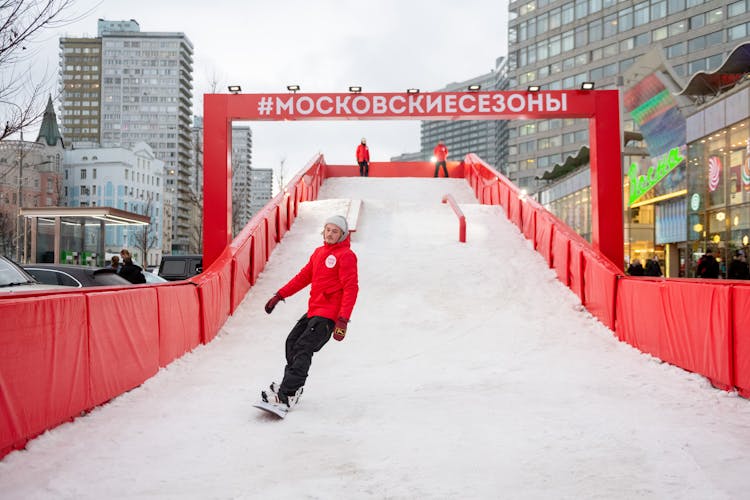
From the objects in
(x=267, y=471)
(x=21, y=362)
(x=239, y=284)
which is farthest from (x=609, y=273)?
(x=21, y=362)

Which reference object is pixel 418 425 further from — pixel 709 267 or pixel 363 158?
pixel 363 158

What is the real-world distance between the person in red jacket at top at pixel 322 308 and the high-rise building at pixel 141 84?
152m

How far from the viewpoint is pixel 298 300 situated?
1151 centimetres

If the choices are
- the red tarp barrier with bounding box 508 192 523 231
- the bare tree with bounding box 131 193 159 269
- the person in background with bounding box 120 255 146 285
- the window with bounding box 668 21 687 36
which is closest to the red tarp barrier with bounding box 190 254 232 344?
the person in background with bounding box 120 255 146 285

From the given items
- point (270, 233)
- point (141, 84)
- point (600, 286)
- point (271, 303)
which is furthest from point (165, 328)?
point (141, 84)

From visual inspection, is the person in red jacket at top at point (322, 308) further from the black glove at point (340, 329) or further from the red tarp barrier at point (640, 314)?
the red tarp barrier at point (640, 314)

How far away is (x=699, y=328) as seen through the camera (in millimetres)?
6469

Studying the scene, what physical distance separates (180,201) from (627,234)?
121 metres

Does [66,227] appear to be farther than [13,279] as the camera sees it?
Yes

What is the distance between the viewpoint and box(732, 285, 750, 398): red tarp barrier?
18.3 ft

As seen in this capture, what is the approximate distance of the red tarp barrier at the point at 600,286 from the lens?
377 inches

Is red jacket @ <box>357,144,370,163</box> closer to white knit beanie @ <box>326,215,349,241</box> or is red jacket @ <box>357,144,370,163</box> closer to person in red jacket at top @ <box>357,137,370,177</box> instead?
person in red jacket at top @ <box>357,137,370,177</box>

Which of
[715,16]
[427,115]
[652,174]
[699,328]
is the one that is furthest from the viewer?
[715,16]

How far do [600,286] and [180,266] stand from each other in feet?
38.8
